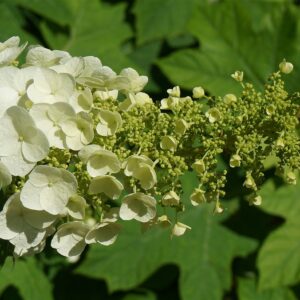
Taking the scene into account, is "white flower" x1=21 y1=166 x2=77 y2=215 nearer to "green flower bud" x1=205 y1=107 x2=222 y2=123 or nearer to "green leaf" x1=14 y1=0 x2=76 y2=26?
"green flower bud" x1=205 y1=107 x2=222 y2=123

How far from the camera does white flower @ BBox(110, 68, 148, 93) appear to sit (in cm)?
179

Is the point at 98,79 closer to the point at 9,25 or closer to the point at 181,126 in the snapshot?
the point at 181,126

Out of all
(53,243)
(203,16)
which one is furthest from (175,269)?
(53,243)

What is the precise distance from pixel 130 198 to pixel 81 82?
32 centimetres

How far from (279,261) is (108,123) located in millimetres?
1511

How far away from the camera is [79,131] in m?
1.67

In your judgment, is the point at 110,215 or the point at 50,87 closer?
the point at 50,87

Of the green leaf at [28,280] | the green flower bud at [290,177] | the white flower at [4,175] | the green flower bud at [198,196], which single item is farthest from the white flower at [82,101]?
the green leaf at [28,280]

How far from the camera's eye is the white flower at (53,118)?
1646mm

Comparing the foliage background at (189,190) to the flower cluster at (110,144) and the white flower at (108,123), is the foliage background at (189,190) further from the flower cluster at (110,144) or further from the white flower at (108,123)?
the white flower at (108,123)

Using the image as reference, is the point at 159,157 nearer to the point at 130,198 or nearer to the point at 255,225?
the point at 130,198

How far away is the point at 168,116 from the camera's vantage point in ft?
5.54

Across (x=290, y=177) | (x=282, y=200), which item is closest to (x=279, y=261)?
(x=282, y=200)

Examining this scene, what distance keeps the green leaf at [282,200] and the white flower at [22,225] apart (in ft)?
4.51
